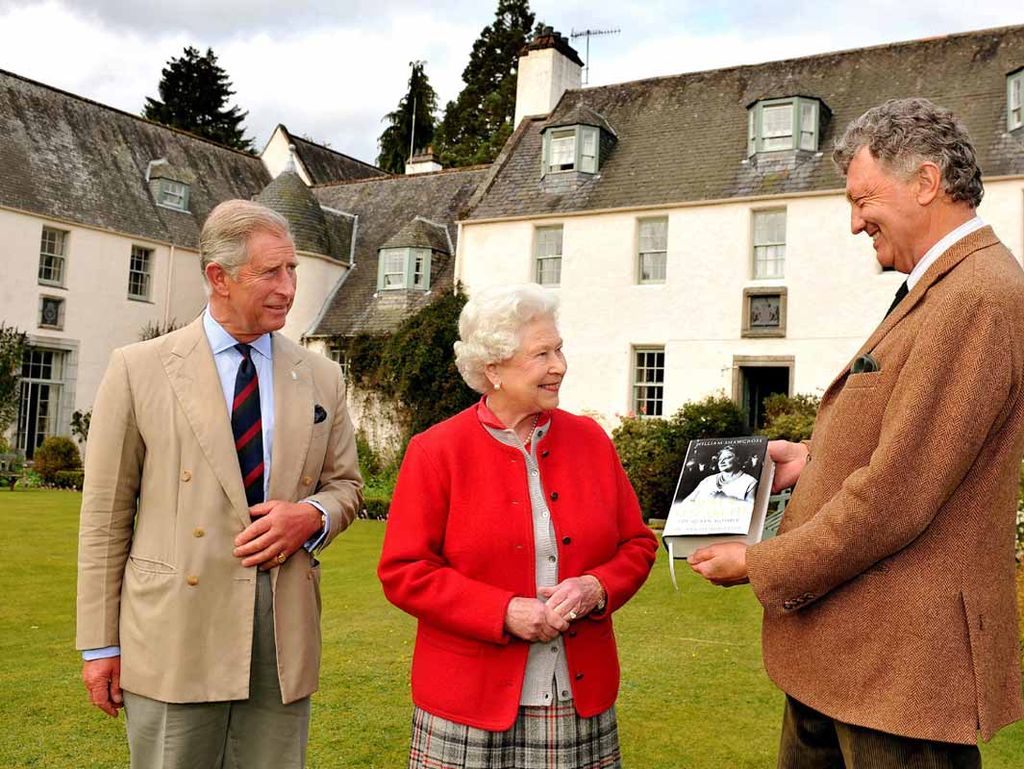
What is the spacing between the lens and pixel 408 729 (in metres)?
5.75

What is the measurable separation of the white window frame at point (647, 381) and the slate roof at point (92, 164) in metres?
14.2

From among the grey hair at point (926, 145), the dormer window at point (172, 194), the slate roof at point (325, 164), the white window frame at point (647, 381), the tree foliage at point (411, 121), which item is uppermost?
the tree foliage at point (411, 121)

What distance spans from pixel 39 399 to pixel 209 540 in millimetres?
25232

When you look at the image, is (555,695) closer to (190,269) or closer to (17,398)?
(17,398)

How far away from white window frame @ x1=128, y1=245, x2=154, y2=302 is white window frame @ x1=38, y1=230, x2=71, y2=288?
1.97 m

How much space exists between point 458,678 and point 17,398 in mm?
24541

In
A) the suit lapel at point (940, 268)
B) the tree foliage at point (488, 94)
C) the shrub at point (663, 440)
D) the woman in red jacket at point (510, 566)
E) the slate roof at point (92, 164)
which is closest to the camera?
the suit lapel at point (940, 268)

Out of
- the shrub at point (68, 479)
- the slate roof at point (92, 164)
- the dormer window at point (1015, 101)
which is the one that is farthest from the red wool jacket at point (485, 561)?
the slate roof at point (92, 164)

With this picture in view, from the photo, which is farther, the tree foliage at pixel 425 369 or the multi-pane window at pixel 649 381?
the tree foliage at pixel 425 369

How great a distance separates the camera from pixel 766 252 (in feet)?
65.9

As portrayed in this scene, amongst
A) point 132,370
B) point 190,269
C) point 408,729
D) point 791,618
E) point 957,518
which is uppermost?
point 190,269

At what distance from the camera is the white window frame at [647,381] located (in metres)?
21.0

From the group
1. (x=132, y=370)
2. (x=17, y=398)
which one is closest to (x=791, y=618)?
(x=132, y=370)

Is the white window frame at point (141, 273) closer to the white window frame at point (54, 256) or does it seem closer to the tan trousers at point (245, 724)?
the white window frame at point (54, 256)
